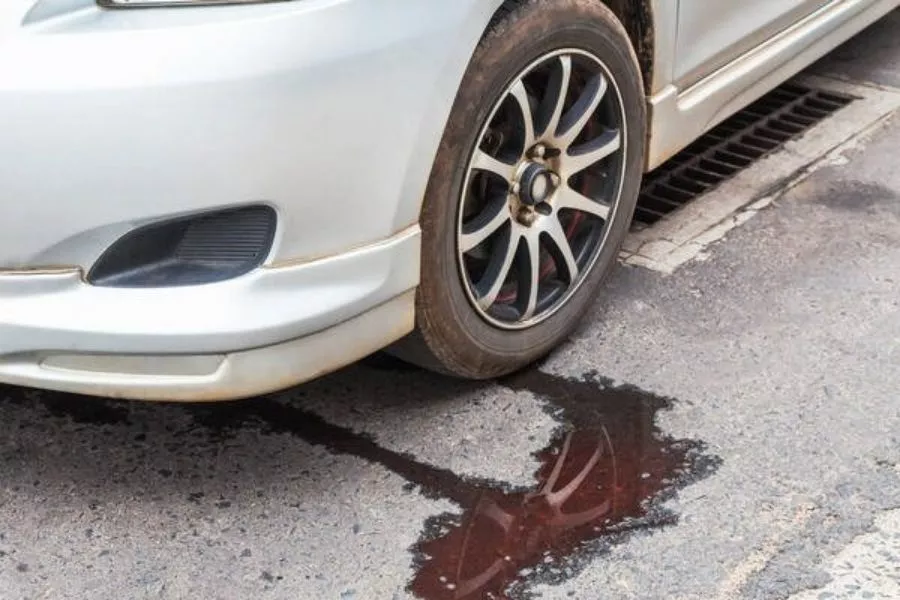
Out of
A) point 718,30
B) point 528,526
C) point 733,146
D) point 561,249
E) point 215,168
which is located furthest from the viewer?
point 733,146

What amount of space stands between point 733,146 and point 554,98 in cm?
149

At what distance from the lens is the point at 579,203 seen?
2.82 m

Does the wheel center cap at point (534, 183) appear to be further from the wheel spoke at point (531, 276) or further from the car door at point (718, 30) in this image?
the car door at point (718, 30)

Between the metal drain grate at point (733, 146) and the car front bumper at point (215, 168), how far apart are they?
142 centimetres

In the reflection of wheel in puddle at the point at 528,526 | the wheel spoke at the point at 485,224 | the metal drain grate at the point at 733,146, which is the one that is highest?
the wheel spoke at the point at 485,224

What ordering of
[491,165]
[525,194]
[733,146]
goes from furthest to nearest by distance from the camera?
[733,146] → [525,194] → [491,165]

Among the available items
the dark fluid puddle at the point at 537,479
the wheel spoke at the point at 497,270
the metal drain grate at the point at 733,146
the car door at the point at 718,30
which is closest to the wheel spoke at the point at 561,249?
the wheel spoke at the point at 497,270

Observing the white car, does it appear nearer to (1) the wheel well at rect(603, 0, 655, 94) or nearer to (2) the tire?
(2) the tire

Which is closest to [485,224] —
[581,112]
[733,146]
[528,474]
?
[581,112]

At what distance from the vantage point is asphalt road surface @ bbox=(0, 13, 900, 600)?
7.51 ft

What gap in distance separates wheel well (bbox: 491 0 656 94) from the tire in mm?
119

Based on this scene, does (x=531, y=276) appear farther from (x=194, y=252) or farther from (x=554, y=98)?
(x=194, y=252)

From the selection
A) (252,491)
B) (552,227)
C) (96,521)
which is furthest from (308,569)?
(552,227)

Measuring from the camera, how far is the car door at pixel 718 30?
120 inches
